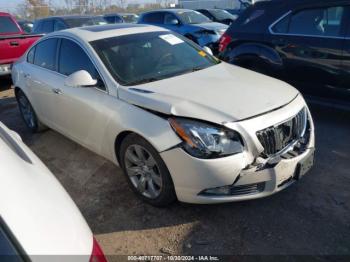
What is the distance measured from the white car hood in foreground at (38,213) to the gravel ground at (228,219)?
4.15ft

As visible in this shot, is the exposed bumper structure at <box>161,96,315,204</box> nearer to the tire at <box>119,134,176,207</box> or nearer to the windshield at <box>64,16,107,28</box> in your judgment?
the tire at <box>119,134,176,207</box>

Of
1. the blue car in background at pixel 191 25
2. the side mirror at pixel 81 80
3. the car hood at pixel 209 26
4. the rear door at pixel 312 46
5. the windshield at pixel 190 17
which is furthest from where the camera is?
the windshield at pixel 190 17

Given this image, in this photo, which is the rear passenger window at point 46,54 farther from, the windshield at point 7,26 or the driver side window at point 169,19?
the driver side window at point 169,19

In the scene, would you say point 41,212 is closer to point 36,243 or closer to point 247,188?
point 36,243

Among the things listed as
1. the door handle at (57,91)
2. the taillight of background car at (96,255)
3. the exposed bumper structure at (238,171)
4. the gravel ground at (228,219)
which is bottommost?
the gravel ground at (228,219)

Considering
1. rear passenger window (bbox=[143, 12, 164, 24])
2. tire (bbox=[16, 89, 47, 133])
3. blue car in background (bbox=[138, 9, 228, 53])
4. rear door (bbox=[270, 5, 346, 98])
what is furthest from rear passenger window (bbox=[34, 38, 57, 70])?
rear passenger window (bbox=[143, 12, 164, 24])

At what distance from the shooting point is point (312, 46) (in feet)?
15.2

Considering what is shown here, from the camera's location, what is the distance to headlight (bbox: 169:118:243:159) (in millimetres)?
2664

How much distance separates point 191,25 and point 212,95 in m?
7.69

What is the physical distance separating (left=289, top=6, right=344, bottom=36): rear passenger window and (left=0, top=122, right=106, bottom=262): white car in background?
4.15 meters

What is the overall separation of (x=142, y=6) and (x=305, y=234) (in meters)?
43.6

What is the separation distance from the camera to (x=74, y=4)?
34.1m

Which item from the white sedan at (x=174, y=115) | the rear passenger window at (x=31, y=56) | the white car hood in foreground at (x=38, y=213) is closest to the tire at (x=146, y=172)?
the white sedan at (x=174, y=115)

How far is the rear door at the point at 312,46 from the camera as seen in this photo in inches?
176
